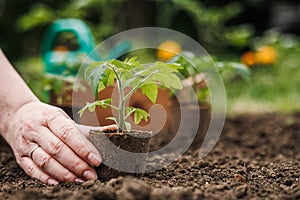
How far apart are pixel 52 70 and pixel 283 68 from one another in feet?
9.28

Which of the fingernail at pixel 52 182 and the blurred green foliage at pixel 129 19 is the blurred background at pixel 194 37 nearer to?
the blurred green foliage at pixel 129 19

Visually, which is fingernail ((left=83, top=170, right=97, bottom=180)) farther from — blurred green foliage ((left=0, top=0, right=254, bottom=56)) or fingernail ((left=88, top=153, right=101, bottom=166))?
blurred green foliage ((left=0, top=0, right=254, bottom=56))

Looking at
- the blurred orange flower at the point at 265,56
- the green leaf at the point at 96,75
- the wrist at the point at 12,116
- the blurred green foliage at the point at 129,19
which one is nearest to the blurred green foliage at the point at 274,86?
the blurred orange flower at the point at 265,56

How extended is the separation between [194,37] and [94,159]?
402 centimetres

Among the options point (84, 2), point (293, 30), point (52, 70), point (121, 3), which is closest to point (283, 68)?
point (121, 3)

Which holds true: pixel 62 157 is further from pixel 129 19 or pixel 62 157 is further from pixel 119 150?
pixel 129 19

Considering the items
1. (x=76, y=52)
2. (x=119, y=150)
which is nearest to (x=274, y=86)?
(x=76, y=52)

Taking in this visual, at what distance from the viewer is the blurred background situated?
384 centimetres

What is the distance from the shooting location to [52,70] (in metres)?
2.79

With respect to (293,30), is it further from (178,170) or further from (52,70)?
(178,170)

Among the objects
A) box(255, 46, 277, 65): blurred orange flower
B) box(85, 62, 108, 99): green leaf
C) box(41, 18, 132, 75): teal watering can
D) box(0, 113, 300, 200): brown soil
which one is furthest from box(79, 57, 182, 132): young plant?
box(255, 46, 277, 65): blurred orange flower

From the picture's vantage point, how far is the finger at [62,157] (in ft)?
4.75

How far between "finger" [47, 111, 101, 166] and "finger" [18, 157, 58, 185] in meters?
0.13

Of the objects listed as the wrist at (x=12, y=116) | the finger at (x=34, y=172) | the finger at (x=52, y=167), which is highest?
the wrist at (x=12, y=116)
